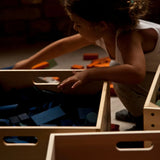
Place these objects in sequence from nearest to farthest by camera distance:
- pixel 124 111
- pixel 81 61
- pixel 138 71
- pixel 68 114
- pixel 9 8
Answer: pixel 138 71 → pixel 68 114 → pixel 124 111 → pixel 81 61 → pixel 9 8

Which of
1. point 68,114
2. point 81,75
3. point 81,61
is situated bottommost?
point 81,61

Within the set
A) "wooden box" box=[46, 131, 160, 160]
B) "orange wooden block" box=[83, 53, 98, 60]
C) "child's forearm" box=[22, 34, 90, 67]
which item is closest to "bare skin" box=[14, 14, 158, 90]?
"child's forearm" box=[22, 34, 90, 67]

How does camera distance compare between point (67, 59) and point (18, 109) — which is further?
point (67, 59)

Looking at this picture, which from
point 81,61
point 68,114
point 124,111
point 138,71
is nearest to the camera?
point 138,71

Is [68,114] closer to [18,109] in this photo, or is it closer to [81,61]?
[18,109]

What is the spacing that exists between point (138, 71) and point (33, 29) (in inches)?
74.6

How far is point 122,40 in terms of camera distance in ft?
3.69

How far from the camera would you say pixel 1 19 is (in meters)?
2.77

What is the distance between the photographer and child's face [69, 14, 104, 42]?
1.11m

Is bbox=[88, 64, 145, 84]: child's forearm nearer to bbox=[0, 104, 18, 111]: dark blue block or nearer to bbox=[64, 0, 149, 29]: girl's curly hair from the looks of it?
bbox=[64, 0, 149, 29]: girl's curly hair

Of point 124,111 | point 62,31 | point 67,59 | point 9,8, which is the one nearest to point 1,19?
point 9,8

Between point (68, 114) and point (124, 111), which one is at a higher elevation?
point (68, 114)

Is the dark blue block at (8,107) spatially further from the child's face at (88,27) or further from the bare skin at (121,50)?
the child's face at (88,27)

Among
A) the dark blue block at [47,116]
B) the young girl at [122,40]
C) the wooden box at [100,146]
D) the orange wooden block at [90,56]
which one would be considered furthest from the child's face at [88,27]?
the orange wooden block at [90,56]
